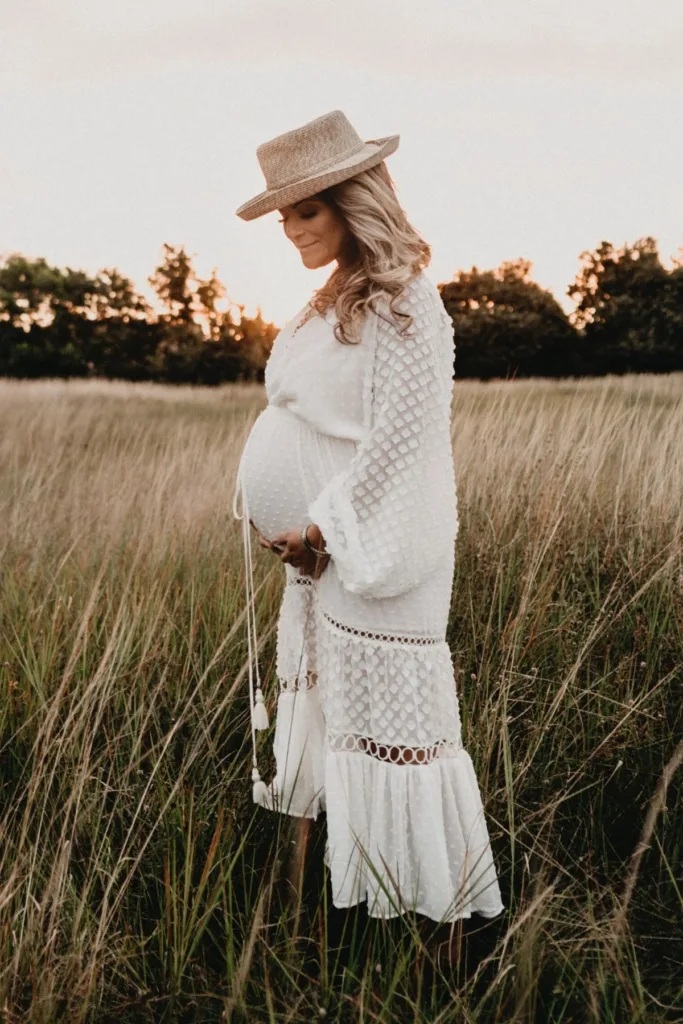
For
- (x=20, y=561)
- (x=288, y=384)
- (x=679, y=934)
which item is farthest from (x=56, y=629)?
(x=679, y=934)

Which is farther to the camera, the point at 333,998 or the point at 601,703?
the point at 601,703

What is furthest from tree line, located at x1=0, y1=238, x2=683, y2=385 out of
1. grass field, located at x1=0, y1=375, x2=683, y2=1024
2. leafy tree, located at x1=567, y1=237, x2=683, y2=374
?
grass field, located at x1=0, y1=375, x2=683, y2=1024

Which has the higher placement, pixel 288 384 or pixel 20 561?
pixel 288 384

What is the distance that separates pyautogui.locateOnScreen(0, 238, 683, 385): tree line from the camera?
34.9 metres

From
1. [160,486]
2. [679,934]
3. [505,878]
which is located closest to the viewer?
[679,934]

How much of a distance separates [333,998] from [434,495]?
1.06 metres

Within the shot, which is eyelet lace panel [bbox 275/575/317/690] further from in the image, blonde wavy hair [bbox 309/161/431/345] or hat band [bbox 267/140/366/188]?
hat band [bbox 267/140/366/188]

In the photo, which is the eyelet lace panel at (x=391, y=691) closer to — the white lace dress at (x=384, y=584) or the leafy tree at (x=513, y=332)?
the white lace dress at (x=384, y=584)

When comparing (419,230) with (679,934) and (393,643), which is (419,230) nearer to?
(393,643)

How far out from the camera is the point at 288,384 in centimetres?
181

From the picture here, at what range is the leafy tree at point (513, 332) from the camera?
3703 cm

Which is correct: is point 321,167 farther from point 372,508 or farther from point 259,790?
point 259,790

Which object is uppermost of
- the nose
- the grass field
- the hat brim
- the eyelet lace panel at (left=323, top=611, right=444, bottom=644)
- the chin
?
the hat brim

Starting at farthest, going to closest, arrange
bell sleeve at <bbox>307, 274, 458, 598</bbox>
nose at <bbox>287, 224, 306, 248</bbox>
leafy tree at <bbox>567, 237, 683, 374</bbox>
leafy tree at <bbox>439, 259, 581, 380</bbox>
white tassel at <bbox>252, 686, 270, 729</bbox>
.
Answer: leafy tree at <bbox>439, 259, 581, 380</bbox>, leafy tree at <bbox>567, 237, 683, 374</bbox>, white tassel at <bbox>252, 686, 270, 729</bbox>, nose at <bbox>287, 224, 306, 248</bbox>, bell sleeve at <bbox>307, 274, 458, 598</bbox>
